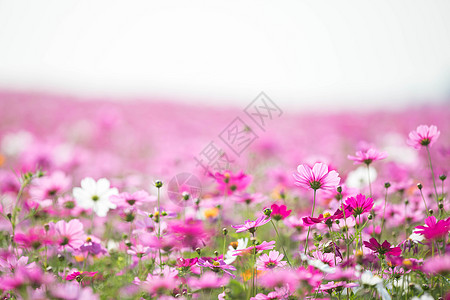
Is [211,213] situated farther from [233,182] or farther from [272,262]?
[272,262]

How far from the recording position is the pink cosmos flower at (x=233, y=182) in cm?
115

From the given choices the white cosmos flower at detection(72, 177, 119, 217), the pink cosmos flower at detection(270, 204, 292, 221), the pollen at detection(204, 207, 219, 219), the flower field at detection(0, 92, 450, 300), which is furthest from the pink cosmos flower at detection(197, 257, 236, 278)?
the pollen at detection(204, 207, 219, 219)

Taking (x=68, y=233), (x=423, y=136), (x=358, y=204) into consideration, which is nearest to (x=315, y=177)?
(x=358, y=204)

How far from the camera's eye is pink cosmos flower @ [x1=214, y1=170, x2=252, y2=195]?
1150 mm

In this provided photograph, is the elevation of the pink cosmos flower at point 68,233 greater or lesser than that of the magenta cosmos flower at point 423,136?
lesser

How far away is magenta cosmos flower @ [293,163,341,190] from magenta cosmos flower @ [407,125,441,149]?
357mm

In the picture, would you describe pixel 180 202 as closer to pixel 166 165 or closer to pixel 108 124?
pixel 166 165

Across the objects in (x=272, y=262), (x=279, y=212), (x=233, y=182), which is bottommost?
(x=272, y=262)

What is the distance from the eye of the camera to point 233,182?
1.23m

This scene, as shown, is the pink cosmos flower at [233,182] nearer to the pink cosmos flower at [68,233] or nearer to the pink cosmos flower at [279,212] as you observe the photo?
the pink cosmos flower at [279,212]

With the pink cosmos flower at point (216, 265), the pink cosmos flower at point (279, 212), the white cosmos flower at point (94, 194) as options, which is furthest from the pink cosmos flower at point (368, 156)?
the white cosmos flower at point (94, 194)

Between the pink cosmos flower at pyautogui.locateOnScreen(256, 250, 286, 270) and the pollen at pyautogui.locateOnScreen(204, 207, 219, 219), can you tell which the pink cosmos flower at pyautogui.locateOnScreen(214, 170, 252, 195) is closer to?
the pollen at pyautogui.locateOnScreen(204, 207, 219, 219)

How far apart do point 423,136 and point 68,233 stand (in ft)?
3.13

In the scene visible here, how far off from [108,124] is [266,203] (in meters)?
1.99
